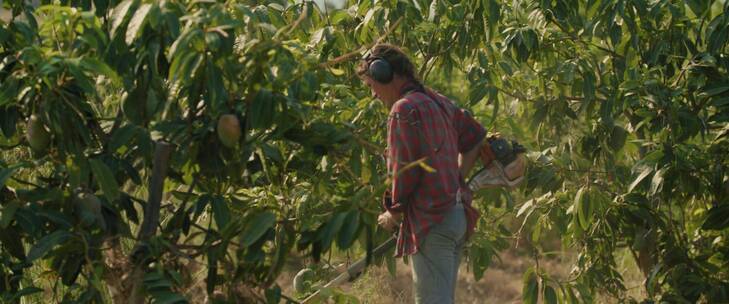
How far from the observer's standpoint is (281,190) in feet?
12.2

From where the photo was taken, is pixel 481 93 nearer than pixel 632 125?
Yes

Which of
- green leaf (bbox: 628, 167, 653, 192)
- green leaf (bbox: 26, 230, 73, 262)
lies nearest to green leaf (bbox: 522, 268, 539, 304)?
green leaf (bbox: 628, 167, 653, 192)

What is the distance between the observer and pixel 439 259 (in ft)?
10.7

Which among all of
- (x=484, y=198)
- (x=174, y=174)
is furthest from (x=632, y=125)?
(x=174, y=174)

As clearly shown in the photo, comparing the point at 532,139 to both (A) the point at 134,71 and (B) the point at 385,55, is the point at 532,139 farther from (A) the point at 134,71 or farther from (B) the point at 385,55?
(A) the point at 134,71

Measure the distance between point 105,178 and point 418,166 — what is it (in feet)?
2.66

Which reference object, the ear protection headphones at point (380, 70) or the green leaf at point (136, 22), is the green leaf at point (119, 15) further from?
the ear protection headphones at point (380, 70)

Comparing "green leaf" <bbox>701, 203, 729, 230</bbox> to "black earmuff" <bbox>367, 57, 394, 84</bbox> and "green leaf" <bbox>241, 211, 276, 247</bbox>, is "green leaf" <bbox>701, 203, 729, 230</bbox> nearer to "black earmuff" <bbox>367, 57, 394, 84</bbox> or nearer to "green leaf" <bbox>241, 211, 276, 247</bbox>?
"black earmuff" <bbox>367, 57, 394, 84</bbox>

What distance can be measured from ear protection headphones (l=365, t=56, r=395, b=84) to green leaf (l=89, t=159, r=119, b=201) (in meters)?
0.77

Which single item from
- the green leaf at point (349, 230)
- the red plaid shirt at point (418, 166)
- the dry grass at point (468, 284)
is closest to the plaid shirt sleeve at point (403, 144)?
the red plaid shirt at point (418, 166)

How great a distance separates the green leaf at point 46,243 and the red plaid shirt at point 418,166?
2.75 feet

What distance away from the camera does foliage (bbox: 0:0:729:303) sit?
283cm

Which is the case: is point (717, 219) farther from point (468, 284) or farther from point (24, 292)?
point (468, 284)

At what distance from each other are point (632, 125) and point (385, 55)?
61.0 inches
